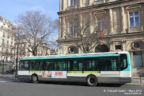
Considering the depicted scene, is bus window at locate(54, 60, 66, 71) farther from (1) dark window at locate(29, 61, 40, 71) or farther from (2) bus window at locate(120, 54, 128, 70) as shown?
(2) bus window at locate(120, 54, 128, 70)

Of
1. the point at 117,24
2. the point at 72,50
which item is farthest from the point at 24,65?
the point at 117,24

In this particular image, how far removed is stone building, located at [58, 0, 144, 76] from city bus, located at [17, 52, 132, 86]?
7.29 meters

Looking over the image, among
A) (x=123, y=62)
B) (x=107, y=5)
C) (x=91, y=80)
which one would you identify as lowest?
(x=91, y=80)

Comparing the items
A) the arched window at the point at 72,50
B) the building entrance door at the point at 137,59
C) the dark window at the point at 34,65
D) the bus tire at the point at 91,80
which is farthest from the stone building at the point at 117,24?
the bus tire at the point at 91,80

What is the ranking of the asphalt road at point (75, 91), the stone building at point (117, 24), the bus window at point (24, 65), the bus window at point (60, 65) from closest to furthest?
the asphalt road at point (75, 91) < the bus window at point (60, 65) < the bus window at point (24, 65) < the stone building at point (117, 24)

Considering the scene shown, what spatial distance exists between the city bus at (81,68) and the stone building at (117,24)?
7.29 meters

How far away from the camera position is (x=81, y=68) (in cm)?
1288

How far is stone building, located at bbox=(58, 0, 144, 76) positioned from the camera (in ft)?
67.6

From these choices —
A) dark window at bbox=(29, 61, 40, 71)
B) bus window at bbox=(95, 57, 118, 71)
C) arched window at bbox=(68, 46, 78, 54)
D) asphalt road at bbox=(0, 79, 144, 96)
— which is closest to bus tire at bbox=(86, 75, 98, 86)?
bus window at bbox=(95, 57, 118, 71)

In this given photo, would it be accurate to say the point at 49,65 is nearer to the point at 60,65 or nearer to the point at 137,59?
the point at 60,65

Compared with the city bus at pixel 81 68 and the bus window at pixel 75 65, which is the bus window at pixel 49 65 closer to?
the city bus at pixel 81 68

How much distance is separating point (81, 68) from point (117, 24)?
13136 mm

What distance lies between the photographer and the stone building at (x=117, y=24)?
20609mm

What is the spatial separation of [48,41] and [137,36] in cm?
1482
